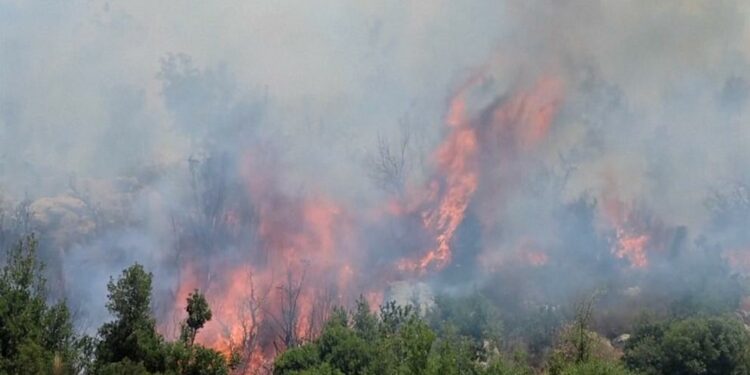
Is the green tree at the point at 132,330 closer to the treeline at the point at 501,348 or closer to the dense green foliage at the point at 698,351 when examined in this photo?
the treeline at the point at 501,348

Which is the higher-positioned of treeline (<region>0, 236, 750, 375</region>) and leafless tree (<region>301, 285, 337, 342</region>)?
leafless tree (<region>301, 285, 337, 342</region>)

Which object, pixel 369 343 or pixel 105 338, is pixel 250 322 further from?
pixel 105 338

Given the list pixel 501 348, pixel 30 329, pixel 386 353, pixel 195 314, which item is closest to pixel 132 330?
pixel 195 314

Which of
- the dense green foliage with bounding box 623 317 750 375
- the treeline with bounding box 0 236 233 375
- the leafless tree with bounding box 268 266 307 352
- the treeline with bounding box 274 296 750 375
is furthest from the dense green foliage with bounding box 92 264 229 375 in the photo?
the leafless tree with bounding box 268 266 307 352

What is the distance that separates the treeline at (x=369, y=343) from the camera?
112ft

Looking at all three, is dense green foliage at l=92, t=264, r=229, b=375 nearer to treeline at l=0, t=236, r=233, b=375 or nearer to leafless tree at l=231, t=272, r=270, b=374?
treeline at l=0, t=236, r=233, b=375

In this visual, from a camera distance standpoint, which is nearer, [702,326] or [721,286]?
[702,326]

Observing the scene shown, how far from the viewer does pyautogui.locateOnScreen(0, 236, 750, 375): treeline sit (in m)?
34.2

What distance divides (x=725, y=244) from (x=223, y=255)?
79291 mm

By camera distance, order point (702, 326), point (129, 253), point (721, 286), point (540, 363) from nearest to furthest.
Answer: point (702, 326) < point (540, 363) < point (721, 286) < point (129, 253)

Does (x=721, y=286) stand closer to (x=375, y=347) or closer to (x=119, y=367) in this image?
(x=375, y=347)

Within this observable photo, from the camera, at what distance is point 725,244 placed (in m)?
102

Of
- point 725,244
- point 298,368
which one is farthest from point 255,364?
point 725,244

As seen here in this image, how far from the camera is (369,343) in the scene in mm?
61438
